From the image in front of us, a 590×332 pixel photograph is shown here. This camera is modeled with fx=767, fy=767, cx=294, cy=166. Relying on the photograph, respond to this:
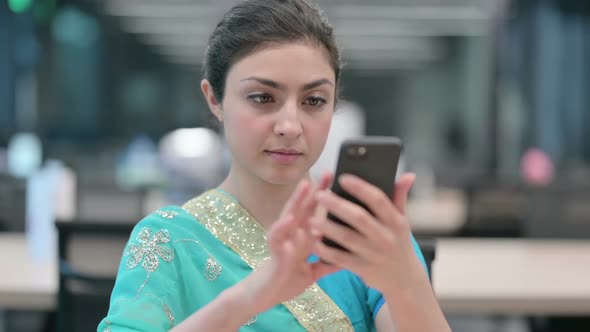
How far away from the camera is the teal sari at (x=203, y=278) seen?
3.22 ft

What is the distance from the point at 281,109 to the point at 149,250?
0.26 meters

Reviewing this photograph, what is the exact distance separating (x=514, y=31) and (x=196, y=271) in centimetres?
879

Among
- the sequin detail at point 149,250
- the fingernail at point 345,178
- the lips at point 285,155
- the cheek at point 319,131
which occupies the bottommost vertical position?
the sequin detail at point 149,250

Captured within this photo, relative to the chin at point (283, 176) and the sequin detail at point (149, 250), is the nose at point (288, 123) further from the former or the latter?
the sequin detail at point (149, 250)

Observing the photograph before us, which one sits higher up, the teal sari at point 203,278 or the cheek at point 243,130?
the cheek at point 243,130

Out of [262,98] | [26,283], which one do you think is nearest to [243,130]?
[262,98]

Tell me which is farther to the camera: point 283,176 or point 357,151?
point 283,176

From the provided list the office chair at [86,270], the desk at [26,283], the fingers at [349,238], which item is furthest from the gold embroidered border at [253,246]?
the desk at [26,283]

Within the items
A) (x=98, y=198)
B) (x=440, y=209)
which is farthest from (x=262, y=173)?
(x=440, y=209)

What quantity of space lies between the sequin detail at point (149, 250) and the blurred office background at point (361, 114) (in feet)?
0.94

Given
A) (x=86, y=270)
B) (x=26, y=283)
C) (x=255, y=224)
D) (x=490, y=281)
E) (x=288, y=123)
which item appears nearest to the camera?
(x=288, y=123)

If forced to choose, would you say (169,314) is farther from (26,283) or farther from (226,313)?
(26,283)

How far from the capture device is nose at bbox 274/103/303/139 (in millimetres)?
993

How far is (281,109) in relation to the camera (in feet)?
3.31
